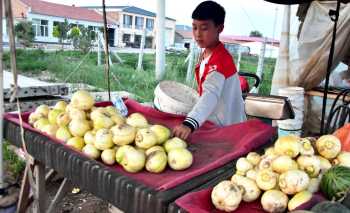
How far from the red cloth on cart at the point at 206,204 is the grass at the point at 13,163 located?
3.14 m

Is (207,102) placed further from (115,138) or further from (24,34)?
(24,34)

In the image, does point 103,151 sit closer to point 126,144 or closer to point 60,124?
point 126,144

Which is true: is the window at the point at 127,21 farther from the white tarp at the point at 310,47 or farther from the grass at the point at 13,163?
the grass at the point at 13,163

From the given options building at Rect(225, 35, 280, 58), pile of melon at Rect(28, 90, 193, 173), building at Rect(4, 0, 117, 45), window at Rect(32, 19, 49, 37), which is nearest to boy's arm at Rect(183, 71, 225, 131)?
pile of melon at Rect(28, 90, 193, 173)

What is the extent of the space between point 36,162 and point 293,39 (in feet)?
16.4

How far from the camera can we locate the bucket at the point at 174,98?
2.40 metres

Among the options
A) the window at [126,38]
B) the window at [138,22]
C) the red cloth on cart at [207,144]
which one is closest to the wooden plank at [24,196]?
the red cloth on cart at [207,144]

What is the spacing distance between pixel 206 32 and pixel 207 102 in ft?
1.99

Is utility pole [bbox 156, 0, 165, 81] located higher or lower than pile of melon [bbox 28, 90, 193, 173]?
higher

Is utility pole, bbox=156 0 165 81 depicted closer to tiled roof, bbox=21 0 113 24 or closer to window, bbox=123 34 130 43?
tiled roof, bbox=21 0 113 24

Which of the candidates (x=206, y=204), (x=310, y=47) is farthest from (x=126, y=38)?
(x=206, y=204)

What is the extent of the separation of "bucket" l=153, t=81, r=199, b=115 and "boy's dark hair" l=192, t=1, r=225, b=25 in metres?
0.59

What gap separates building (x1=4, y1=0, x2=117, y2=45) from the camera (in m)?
36.6

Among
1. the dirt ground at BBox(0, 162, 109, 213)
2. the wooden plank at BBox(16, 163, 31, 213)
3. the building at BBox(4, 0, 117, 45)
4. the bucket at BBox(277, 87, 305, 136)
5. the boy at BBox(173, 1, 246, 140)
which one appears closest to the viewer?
the boy at BBox(173, 1, 246, 140)
